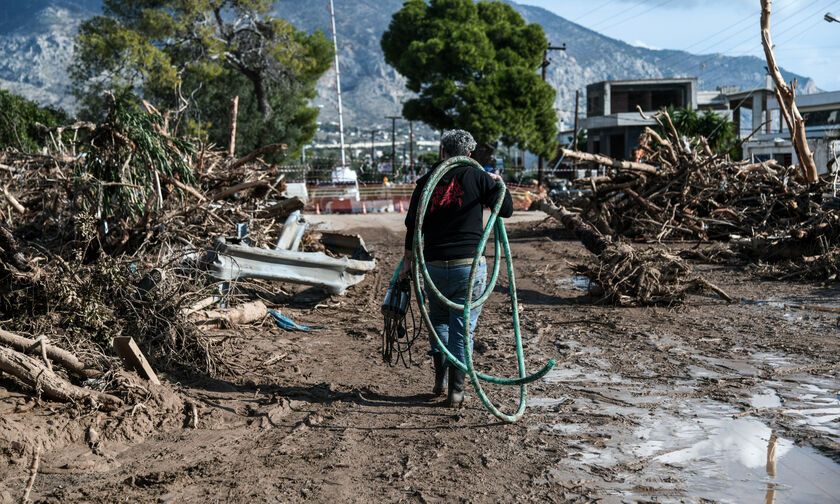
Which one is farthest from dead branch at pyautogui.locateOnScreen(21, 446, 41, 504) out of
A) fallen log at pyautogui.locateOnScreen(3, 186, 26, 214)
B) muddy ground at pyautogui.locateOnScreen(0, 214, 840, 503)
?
fallen log at pyautogui.locateOnScreen(3, 186, 26, 214)

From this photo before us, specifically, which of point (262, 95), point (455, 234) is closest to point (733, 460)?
point (455, 234)

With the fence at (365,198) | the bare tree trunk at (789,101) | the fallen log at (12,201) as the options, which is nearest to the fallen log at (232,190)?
the fallen log at (12,201)

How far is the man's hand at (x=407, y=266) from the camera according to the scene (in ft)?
17.8

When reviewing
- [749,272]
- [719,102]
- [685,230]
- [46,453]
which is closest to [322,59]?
[685,230]

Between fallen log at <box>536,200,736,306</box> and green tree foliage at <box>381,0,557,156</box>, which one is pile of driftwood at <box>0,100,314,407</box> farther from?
green tree foliage at <box>381,0,557,156</box>

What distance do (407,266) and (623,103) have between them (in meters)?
78.2

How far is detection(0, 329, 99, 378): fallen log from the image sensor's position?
5.10m

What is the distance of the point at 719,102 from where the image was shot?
87188mm

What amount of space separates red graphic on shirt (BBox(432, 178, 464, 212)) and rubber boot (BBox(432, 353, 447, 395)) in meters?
1.09

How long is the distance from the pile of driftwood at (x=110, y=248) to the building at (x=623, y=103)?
67187 millimetres

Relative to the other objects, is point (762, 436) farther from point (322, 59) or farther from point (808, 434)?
point (322, 59)

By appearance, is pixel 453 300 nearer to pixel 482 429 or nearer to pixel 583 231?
pixel 482 429

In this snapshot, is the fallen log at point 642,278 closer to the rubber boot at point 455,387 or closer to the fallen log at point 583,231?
the fallen log at point 583,231

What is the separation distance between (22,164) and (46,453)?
5974 millimetres
